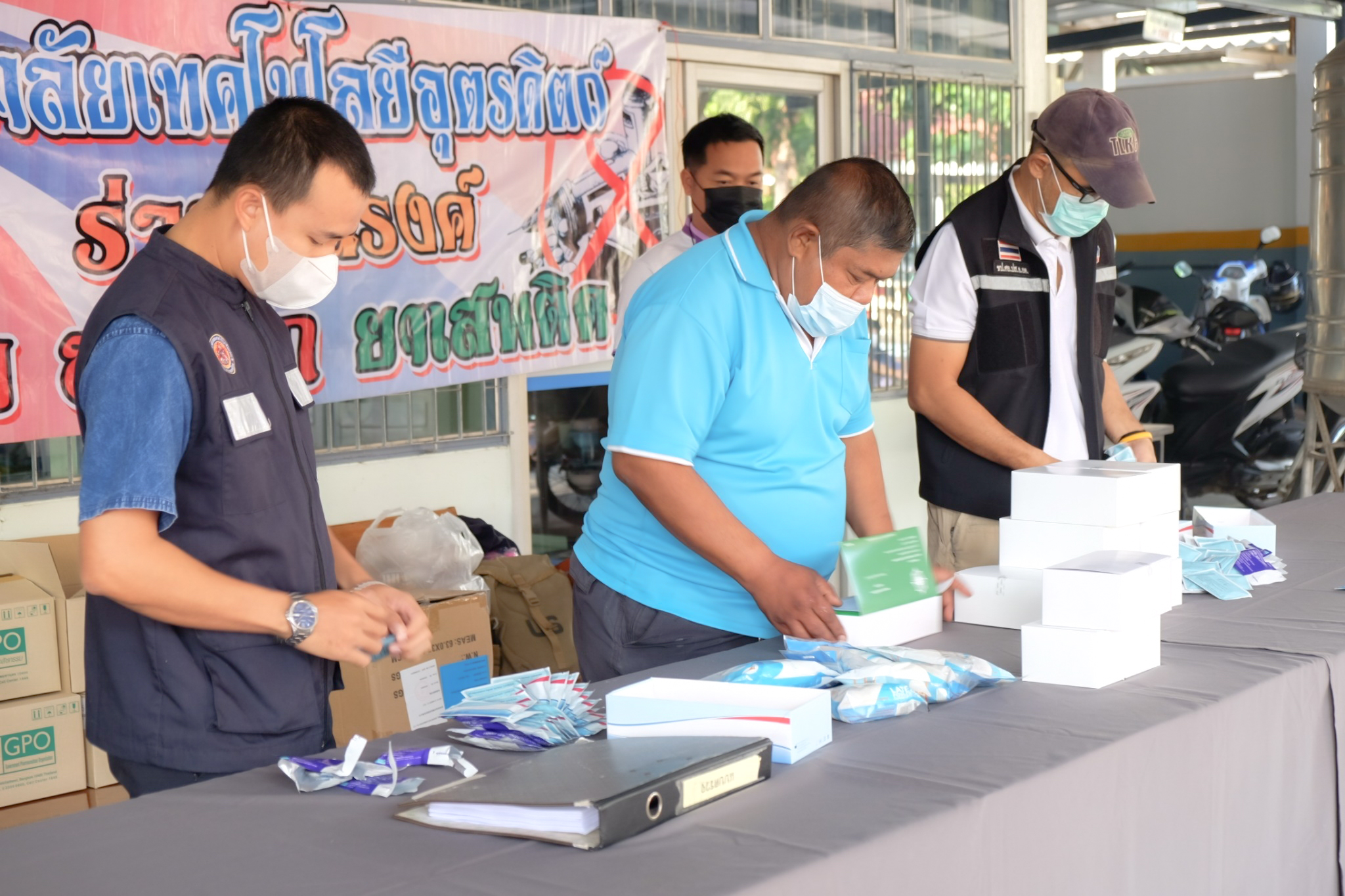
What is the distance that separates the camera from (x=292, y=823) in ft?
3.92

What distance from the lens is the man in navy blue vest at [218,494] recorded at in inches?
54.5

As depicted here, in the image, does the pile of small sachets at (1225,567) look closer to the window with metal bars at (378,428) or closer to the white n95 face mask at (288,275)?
the white n95 face mask at (288,275)

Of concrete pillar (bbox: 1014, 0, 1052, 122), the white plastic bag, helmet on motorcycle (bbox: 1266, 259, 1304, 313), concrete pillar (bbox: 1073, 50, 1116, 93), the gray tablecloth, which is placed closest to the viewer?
the gray tablecloth

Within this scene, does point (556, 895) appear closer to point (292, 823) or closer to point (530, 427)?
point (292, 823)

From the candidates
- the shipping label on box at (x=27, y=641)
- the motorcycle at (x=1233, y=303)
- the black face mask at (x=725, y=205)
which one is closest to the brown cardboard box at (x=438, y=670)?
the shipping label on box at (x=27, y=641)

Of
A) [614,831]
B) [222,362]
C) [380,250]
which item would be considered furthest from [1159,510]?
[380,250]

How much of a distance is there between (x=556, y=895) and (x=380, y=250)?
265 cm

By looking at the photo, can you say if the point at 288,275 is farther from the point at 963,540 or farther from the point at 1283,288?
the point at 1283,288

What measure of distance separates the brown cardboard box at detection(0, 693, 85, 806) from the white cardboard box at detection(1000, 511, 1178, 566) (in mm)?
1907

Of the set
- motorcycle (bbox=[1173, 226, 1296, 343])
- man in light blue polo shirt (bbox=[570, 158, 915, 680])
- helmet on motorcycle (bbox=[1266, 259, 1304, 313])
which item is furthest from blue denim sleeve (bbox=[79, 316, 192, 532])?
helmet on motorcycle (bbox=[1266, 259, 1304, 313])

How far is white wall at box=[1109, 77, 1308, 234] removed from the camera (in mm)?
9555

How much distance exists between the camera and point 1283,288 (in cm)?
788

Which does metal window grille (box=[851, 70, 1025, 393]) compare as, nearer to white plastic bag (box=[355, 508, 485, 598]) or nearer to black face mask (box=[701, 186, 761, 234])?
black face mask (box=[701, 186, 761, 234])

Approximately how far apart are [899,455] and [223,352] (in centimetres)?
393
